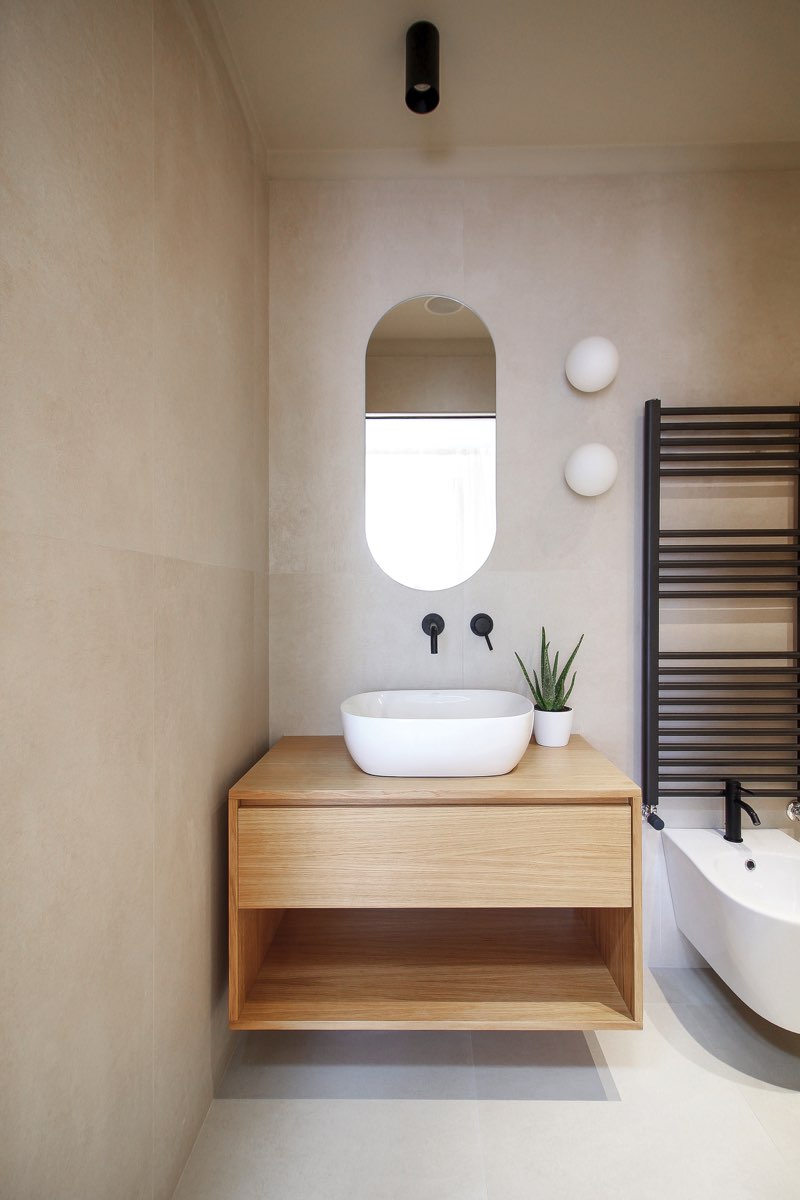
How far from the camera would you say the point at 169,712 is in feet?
4.03

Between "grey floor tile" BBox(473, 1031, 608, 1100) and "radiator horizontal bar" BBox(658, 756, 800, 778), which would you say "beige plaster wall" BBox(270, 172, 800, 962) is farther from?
"grey floor tile" BBox(473, 1031, 608, 1100)

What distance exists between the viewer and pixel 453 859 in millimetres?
1435

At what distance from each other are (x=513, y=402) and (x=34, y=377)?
1.49 metres

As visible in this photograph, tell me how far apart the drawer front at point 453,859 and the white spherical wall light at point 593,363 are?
1222 millimetres

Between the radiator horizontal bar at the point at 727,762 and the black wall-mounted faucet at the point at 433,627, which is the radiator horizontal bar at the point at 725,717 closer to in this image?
the radiator horizontal bar at the point at 727,762

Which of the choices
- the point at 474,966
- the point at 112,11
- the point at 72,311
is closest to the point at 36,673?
the point at 72,311

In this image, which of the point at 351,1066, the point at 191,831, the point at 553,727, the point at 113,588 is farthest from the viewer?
the point at 553,727

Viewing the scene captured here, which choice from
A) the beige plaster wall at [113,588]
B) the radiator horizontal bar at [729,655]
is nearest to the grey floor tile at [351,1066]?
the beige plaster wall at [113,588]

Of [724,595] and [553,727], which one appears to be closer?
[553,727]

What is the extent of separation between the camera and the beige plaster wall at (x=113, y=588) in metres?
0.78

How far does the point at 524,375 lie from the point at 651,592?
0.77 m

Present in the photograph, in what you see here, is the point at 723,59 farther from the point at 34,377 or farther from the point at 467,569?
the point at 34,377

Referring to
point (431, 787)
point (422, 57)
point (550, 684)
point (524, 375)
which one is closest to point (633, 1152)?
point (431, 787)

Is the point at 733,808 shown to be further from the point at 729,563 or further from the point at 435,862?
the point at 435,862
